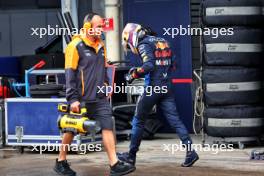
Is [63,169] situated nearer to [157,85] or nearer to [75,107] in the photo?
[75,107]

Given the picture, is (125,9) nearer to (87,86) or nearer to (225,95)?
(225,95)

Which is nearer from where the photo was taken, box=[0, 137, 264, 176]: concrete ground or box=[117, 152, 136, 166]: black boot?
box=[0, 137, 264, 176]: concrete ground

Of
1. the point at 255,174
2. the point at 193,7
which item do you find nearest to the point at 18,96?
the point at 193,7

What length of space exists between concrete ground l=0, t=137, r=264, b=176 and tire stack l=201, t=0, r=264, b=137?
0.43 meters

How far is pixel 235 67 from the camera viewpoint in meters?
10.2

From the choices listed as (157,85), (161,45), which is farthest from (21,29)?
(157,85)

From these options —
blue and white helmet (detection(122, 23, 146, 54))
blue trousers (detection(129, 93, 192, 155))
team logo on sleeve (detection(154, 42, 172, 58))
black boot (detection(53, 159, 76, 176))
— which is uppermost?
blue and white helmet (detection(122, 23, 146, 54))

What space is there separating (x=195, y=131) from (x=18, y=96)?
2.84m

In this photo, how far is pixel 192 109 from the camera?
1187 cm

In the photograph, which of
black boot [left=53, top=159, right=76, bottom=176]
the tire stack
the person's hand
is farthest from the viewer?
the tire stack

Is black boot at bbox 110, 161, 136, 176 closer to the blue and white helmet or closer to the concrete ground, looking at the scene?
the concrete ground

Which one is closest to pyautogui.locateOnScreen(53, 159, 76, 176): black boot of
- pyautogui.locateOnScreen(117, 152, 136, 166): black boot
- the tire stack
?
pyautogui.locateOnScreen(117, 152, 136, 166): black boot

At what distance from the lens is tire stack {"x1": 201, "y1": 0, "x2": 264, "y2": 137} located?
10.1 metres

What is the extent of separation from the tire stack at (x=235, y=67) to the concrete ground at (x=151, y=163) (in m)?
0.43
